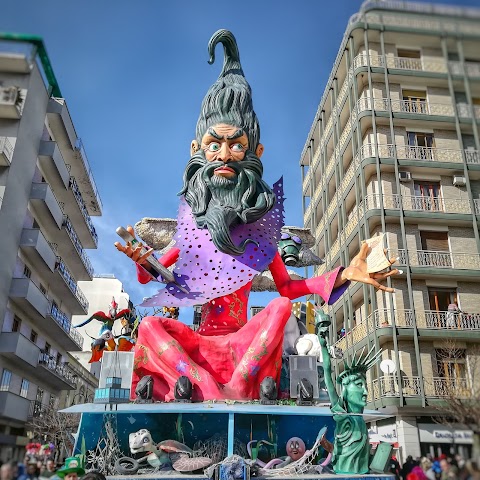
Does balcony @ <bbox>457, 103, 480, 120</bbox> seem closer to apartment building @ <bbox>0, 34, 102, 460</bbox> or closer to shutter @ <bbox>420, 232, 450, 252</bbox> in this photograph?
apartment building @ <bbox>0, 34, 102, 460</bbox>

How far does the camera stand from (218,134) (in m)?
9.61

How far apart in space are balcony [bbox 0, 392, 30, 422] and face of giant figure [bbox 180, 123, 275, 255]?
1417cm

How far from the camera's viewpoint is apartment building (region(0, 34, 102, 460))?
2158cm

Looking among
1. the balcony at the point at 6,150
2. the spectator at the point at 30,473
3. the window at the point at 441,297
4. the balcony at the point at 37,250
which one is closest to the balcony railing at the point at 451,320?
the window at the point at 441,297

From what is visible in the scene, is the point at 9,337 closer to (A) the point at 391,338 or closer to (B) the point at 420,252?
(A) the point at 391,338

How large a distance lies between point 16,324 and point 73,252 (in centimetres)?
672

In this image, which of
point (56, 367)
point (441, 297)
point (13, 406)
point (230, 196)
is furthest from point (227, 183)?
point (56, 367)

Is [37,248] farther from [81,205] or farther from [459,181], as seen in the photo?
[459,181]

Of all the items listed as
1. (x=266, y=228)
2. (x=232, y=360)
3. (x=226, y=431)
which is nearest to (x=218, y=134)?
(x=266, y=228)

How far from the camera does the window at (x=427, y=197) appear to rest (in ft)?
81.5

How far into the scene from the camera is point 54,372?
2605 cm

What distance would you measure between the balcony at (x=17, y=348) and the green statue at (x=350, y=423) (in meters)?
17.0

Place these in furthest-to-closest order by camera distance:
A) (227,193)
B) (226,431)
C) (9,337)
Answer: (9,337) → (227,193) → (226,431)

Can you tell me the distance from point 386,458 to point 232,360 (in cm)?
264
